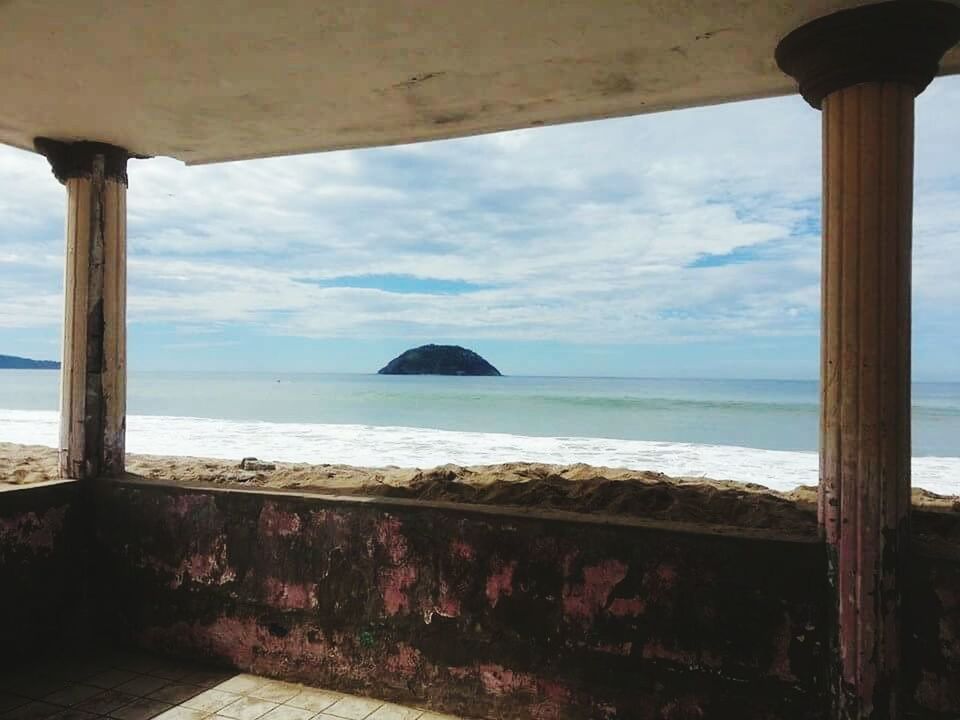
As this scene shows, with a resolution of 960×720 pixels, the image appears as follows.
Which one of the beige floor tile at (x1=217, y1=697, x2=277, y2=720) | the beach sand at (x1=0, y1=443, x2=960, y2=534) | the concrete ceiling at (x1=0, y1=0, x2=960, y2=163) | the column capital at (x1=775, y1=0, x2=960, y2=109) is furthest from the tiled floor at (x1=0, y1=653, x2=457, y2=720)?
the column capital at (x1=775, y1=0, x2=960, y2=109)

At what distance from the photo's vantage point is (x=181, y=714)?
9.53ft

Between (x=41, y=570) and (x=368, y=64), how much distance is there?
9.96 feet

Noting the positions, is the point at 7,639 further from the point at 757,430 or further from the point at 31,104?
the point at 757,430

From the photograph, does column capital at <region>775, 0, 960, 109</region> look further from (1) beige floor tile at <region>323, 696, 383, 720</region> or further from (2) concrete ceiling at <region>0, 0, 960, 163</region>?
(1) beige floor tile at <region>323, 696, 383, 720</region>

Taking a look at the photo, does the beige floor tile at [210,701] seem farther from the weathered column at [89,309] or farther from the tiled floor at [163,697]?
the weathered column at [89,309]

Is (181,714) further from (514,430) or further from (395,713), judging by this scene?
(514,430)

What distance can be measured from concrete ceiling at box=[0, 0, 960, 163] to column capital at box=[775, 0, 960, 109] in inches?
2.7

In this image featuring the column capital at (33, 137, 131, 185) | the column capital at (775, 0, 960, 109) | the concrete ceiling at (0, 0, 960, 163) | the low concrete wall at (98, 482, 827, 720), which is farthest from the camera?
the column capital at (33, 137, 131, 185)

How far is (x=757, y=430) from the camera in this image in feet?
77.1

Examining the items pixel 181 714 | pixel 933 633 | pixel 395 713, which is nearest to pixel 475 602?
pixel 395 713

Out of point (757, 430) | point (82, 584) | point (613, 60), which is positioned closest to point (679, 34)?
point (613, 60)

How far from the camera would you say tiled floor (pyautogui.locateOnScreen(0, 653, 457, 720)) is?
2910mm

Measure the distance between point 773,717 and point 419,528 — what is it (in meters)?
1.57

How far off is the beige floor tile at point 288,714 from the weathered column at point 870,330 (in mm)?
2089
